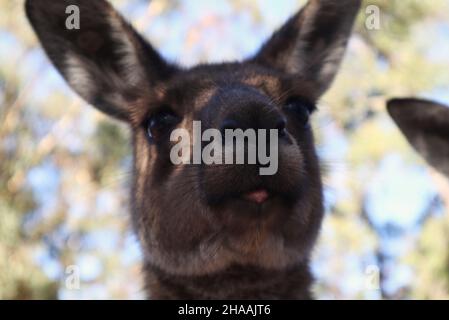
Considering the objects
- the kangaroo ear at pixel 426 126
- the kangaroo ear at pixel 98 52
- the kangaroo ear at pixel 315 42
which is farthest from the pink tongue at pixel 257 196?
the kangaroo ear at pixel 426 126

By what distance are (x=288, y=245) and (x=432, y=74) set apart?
333 inches

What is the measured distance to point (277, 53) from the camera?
563 cm

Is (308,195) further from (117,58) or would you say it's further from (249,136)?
(117,58)

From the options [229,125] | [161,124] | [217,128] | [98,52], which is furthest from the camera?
[98,52]

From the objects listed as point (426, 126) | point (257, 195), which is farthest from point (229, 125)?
point (426, 126)

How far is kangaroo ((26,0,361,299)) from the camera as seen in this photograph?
13.6 ft

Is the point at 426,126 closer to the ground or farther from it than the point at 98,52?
closer to the ground

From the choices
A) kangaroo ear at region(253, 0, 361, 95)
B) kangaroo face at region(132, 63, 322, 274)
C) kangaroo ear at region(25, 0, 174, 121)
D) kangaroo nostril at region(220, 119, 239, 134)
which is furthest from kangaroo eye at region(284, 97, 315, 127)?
kangaroo ear at region(25, 0, 174, 121)

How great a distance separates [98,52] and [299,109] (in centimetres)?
176

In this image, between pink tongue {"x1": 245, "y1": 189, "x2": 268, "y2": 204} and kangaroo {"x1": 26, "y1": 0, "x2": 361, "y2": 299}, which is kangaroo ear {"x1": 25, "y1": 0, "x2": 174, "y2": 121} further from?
pink tongue {"x1": 245, "y1": 189, "x2": 268, "y2": 204}

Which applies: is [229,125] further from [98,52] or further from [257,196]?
[98,52]

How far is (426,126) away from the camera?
5.51 m

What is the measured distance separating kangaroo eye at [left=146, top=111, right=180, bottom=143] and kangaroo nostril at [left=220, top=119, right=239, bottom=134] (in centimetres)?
83
